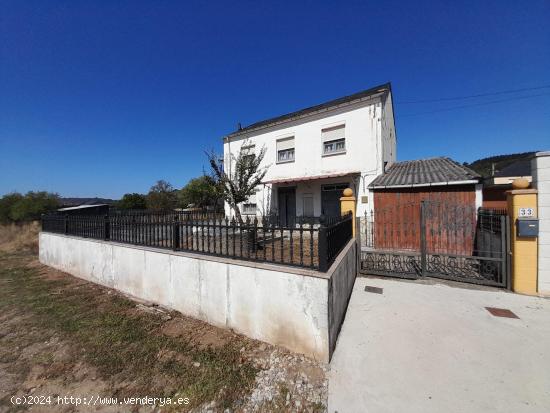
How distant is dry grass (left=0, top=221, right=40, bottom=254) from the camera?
10784mm

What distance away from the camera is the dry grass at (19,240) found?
10.8 m

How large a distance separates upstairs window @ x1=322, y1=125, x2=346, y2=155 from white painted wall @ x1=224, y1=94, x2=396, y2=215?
0.19 m

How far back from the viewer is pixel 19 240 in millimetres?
12258

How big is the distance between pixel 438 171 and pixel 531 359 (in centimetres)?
748

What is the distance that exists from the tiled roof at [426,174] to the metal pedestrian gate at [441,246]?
957 mm

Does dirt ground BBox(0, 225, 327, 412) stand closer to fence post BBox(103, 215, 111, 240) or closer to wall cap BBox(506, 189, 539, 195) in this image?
fence post BBox(103, 215, 111, 240)

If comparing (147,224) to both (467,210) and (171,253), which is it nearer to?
(171,253)

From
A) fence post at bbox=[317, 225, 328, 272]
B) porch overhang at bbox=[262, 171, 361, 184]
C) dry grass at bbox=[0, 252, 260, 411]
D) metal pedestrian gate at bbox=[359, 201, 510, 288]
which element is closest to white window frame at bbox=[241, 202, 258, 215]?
porch overhang at bbox=[262, 171, 361, 184]

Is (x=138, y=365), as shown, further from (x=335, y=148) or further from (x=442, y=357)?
(x=335, y=148)

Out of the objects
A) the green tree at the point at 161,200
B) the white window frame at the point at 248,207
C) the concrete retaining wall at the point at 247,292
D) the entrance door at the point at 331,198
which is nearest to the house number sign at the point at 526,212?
the concrete retaining wall at the point at 247,292

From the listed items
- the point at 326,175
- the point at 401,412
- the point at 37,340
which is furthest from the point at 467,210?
the point at 37,340

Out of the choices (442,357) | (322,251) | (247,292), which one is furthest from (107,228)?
(442,357)

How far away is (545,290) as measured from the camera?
405 cm

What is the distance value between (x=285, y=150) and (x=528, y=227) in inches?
378
